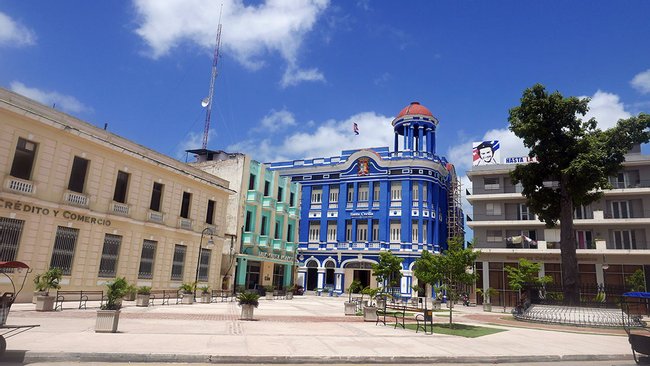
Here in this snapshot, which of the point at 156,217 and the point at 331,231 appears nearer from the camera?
the point at 156,217

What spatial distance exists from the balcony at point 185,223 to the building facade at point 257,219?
6299mm

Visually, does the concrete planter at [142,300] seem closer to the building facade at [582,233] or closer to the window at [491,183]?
the building facade at [582,233]

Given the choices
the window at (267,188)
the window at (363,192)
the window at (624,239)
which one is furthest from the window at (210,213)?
the window at (624,239)

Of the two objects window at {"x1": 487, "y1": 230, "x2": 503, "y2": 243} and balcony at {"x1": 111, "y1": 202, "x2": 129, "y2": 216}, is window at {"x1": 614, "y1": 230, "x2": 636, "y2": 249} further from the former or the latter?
balcony at {"x1": 111, "y1": 202, "x2": 129, "y2": 216}

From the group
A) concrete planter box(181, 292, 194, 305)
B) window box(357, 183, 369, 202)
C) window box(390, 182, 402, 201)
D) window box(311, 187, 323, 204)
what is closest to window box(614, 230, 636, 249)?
window box(390, 182, 402, 201)

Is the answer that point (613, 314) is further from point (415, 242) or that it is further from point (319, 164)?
point (319, 164)

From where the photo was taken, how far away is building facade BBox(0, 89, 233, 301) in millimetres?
20578

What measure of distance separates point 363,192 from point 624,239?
2701 centimetres

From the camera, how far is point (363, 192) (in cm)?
5206

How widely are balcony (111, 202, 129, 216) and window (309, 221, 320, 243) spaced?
1146 inches

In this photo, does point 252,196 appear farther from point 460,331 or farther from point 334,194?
point 460,331

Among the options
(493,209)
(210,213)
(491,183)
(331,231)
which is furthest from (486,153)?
(210,213)

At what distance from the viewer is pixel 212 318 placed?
18375mm

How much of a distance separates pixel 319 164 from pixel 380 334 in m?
41.0
